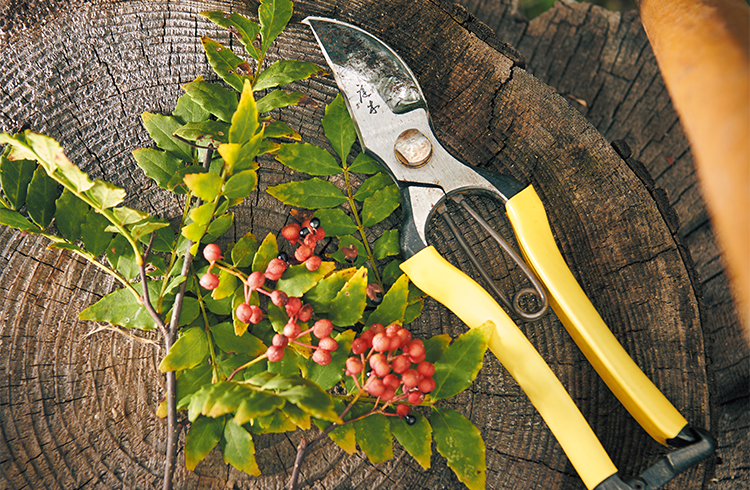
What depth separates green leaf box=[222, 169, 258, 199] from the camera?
2.48ft

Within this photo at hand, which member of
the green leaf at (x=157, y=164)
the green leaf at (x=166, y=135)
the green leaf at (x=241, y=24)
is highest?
the green leaf at (x=241, y=24)

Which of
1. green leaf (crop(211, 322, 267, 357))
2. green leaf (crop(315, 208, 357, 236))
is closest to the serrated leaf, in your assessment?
green leaf (crop(211, 322, 267, 357))

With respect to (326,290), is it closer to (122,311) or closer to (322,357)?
(322,357)

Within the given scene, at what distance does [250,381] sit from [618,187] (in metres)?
1.04

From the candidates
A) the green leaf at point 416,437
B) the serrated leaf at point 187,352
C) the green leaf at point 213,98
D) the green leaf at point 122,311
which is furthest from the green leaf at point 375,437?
the green leaf at point 213,98

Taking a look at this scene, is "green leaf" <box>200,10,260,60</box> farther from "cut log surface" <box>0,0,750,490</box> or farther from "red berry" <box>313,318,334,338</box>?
"red berry" <box>313,318,334,338</box>

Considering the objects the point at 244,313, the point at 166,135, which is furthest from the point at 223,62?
the point at 244,313

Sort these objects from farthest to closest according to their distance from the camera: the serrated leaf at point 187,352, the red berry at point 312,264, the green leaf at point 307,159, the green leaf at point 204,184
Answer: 1. the green leaf at point 307,159
2. the red berry at point 312,264
3. the serrated leaf at point 187,352
4. the green leaf at point 204,184

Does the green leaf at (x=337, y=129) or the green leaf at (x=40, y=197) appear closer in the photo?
the green leaf at (x=40, y=197)

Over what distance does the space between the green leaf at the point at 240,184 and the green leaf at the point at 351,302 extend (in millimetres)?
265

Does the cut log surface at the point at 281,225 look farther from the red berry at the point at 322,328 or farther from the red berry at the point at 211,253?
the red berry at the point at 322,328

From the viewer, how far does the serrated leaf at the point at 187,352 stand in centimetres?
82

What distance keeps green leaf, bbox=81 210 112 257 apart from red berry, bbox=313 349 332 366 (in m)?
0.48

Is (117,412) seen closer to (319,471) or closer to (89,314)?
(89,314)
